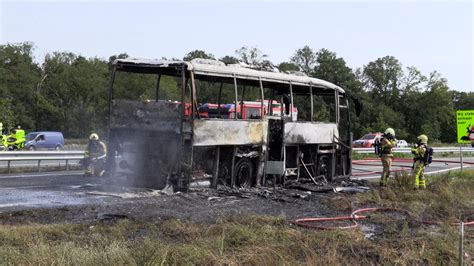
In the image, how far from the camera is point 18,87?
58.9m

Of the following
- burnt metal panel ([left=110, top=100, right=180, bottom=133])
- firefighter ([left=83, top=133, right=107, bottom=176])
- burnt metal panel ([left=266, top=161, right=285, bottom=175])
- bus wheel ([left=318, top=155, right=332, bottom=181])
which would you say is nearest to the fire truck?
burnt metal panel ([left=266, top=161, right=285, bottom=175])

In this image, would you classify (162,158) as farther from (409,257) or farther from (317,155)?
(409,257)

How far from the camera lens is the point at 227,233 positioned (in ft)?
22.8

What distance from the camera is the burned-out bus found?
36.9 feet

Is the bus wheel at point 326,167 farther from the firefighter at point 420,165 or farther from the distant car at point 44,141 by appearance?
the distant car at point 44,141

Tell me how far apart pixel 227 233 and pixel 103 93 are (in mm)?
56269

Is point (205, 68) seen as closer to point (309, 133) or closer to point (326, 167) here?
point (309, 133)

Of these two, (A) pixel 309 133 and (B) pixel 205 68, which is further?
(A) pixel 309 133

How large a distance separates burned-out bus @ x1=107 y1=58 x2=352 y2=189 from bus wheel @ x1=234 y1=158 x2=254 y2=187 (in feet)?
0.08

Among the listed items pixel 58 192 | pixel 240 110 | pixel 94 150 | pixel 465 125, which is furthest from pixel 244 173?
pixel 465 125

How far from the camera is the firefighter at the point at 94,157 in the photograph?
48.7ft

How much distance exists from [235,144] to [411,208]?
12.9 feet

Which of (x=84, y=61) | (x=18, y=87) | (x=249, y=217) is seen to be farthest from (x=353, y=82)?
(x=249, y=217)

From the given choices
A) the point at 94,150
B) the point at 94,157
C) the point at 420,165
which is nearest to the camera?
the point at 420,165
